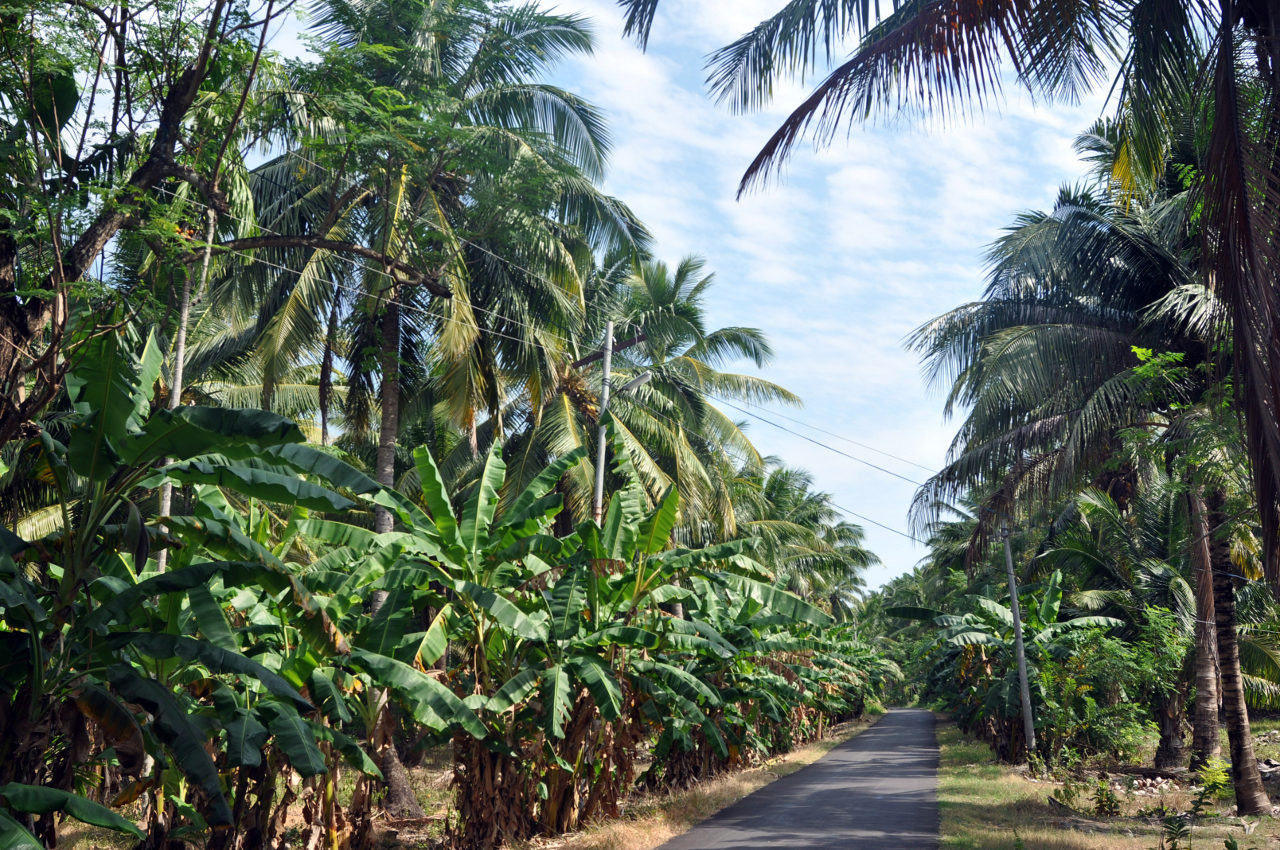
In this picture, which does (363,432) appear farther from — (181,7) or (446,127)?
(181,7)

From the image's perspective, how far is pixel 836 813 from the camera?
44.7 feet

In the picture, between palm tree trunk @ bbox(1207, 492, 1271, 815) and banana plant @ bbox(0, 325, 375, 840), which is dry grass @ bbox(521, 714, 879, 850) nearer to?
banana plant @ bbox(0, 325, 375, 840)

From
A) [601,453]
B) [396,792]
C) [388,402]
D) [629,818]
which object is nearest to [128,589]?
[629,818]

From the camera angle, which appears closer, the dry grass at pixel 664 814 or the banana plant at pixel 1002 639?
the dry grass at pixel 664 814

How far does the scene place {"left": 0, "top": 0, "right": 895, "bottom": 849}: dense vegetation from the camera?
6.38m

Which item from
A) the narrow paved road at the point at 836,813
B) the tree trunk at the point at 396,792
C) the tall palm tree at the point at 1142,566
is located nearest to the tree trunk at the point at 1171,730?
the tall palm tree at the point at 1142,566

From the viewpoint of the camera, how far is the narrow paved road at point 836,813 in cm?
1109

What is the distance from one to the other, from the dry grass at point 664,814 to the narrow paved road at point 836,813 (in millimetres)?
221

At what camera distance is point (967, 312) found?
1738 centimetres

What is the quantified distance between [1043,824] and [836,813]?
9.40 ft

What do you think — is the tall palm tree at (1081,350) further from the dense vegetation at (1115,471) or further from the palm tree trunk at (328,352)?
the palm tree trunk at (328,352)

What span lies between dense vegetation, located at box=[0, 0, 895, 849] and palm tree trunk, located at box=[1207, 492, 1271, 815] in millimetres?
6104

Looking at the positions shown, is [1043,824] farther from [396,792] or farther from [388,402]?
[388,402]

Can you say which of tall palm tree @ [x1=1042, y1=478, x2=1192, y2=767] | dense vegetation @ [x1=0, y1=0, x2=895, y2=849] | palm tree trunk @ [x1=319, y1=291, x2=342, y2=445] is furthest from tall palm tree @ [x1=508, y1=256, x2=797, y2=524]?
tall palm tree @ [x1=1042, y1=478, x2=1192, y2=767]
